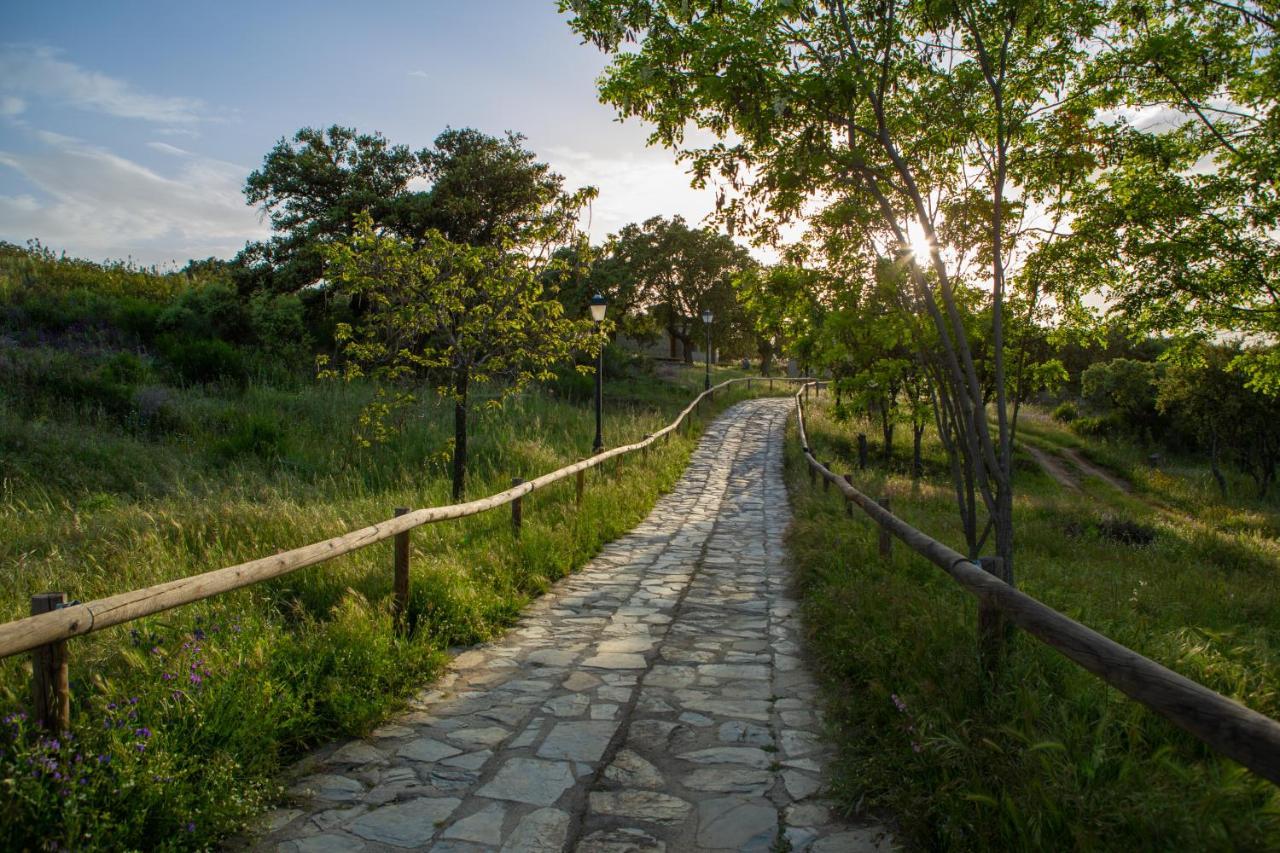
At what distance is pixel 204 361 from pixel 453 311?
12.4m

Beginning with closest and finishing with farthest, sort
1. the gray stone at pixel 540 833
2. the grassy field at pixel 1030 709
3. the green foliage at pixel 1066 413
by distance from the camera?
1. the grassy field at pixel 1030 709
2. the gray stone at pixel 540 833
3. the green foliage at pixel 1066 413

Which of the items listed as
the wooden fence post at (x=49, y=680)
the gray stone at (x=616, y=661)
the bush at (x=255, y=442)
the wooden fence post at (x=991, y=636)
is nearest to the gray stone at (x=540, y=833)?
the wooden fence post at (x=49, y=680)

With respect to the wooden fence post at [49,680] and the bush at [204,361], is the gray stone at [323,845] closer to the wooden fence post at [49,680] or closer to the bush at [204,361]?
the wooden fence post at [49,680]

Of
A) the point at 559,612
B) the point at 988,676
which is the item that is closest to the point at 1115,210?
the point at 988,676

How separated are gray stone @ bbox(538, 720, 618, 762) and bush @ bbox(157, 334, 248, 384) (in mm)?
18315

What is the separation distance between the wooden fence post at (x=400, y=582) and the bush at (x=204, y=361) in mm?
16381

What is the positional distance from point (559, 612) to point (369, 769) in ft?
10.3

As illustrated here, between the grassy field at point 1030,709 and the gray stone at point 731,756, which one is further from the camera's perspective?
the gray stone at point 731,756

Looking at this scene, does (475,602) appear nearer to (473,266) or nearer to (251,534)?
(251,534)

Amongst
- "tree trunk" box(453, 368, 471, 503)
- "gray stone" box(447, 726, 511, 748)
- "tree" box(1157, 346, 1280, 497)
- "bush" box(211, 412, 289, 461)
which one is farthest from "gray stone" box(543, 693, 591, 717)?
"tree" box(1157, 346, 1280, 497)

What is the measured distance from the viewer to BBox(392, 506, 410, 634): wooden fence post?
17.7ft

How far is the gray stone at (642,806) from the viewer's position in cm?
334

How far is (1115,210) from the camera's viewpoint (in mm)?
6176

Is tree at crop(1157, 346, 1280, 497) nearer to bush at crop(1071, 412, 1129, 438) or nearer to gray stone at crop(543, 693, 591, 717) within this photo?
bush at crop(1071, 412, 1129, 438)
